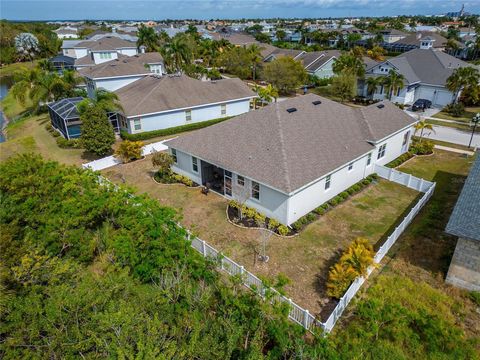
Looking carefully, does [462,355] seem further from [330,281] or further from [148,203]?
[148,203]

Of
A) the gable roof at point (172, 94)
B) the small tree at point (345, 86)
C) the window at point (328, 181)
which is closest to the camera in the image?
the window at point (328, 181)

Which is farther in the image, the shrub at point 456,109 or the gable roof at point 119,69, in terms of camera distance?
the gable roof at point 119,69

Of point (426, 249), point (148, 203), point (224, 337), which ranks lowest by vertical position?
point (426, 249)

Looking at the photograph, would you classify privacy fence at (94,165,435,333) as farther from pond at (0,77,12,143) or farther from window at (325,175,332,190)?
pond at (0,77,12,143)

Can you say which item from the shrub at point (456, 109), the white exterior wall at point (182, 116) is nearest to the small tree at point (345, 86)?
the shrub at point (456, 109)

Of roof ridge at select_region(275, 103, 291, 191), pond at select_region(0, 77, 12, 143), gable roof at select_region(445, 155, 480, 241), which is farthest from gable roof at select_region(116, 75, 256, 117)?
gable roof at select_region(445, 155, 480, 241)

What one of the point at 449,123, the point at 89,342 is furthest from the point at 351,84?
the point at 89,342

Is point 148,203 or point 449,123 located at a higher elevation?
point 148,203

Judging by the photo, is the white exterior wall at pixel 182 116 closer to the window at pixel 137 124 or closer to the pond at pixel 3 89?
the window at pixel 137 124
